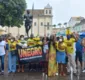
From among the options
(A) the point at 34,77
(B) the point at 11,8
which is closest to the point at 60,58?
(A) the point at 34,77

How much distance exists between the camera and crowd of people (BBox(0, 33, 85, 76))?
15.0 metres

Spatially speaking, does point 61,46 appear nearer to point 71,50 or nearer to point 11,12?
Answer: point 71,50

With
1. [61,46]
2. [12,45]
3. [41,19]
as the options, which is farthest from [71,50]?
[41,19]

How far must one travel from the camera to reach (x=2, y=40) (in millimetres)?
16000

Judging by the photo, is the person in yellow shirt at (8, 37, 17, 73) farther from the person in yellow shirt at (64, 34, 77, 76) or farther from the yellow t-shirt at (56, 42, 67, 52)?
the person in yellow shirt at (64, 34, 77, 76)

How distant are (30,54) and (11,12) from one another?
150ft

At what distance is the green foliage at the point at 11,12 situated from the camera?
60.8 meters

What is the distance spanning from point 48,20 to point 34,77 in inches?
5329

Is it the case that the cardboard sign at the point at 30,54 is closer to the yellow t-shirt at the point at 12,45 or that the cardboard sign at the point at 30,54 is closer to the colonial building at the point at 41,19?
the yellow t-shirt at the point at 12,45

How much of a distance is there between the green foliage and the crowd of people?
43820 mm

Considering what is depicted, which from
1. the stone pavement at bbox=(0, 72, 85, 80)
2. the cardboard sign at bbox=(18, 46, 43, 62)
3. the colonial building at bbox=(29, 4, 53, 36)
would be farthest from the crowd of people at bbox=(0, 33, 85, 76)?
the colonial building at bbox=(29, 4, 53, 36)

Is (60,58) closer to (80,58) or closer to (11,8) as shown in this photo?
(80,58)

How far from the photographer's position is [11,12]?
61688 millimetres

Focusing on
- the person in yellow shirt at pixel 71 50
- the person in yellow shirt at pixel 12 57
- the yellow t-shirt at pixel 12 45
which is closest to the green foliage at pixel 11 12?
the person in yellow shirt at pixel 12 57
